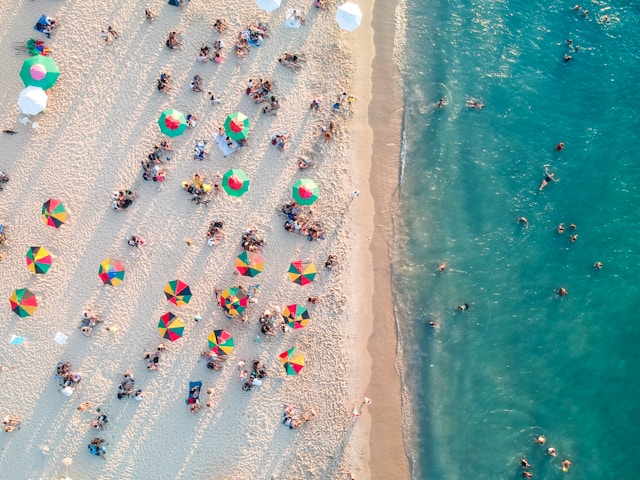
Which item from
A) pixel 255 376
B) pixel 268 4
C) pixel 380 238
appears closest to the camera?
pixel 268 4

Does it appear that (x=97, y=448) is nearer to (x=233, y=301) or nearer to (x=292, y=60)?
(x=233, y=301)

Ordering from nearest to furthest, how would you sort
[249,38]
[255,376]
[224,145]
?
[255,376] → [224,145] → [249,38]

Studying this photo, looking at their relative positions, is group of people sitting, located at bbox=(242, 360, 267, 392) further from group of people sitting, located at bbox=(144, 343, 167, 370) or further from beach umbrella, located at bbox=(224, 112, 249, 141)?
beach umbrella, located at bbox=(224, 112, 249, 141)

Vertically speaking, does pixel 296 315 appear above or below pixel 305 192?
below

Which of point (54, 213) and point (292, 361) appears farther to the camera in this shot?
point (292, 361)

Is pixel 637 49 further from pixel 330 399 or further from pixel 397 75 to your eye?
pixel 330 399

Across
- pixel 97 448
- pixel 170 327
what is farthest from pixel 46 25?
pixel 97 448

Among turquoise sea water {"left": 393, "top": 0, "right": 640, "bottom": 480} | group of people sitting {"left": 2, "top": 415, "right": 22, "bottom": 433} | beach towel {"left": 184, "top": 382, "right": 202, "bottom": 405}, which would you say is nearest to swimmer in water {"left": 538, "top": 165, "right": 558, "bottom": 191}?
turquoise sea water {"left": 393, "top": 0, "right": 640, "bottom": 480}
